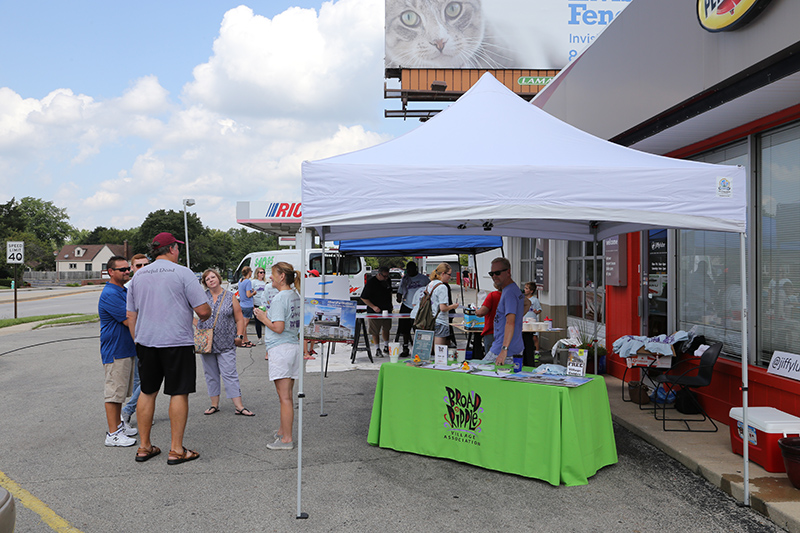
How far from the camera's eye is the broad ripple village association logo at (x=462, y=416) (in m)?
5.06

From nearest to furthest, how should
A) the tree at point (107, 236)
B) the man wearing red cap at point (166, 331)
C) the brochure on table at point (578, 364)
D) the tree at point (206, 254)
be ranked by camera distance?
the man wearing red cap at point (166, 331) → the brochure on table at point (578, 364) → the tree at point (206, 254) → the tree at point (107, 236)

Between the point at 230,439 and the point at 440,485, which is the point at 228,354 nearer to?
the point at 230,439

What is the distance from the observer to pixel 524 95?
66.0 feet

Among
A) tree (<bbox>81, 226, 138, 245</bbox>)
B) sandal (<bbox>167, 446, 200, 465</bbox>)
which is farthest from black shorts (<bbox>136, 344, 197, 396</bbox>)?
tree (<bbox>81, 226, 138, 245</bbox>)

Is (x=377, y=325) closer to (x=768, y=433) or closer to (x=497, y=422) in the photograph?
(x=497, y=422)

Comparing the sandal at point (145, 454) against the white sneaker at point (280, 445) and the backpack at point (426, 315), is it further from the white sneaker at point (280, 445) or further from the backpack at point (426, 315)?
the backpack at point (426, 315)

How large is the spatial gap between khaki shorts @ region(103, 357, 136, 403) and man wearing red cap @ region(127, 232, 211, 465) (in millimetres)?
547

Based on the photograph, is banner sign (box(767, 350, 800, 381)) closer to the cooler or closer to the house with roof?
the cooler

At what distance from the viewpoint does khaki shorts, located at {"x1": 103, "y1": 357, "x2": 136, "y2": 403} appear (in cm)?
554

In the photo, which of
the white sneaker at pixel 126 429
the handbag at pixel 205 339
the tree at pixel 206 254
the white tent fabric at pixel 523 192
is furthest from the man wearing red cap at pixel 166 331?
the tree at pixel 206 254

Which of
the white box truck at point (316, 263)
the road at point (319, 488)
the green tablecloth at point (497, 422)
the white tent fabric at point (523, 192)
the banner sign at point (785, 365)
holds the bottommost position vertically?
the road at point (319, 488)

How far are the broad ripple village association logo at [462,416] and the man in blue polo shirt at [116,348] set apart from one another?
3082mm

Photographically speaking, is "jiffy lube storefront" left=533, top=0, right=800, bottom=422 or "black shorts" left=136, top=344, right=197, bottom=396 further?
"jiffy lube storefront" left=533, top=0, right=800, bottom=422

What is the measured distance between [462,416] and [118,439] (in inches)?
132
